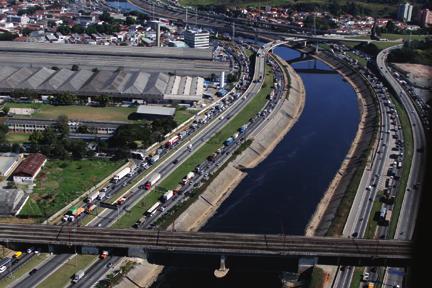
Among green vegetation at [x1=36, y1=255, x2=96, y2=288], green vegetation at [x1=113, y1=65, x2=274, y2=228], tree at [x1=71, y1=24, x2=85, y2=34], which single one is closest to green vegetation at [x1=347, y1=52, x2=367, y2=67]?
green vegetation at [x1=113, y1=65, x2=274, y2=228]

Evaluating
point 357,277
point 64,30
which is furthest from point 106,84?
point 357,277

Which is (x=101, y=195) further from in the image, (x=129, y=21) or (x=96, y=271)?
(x=129, y=21)

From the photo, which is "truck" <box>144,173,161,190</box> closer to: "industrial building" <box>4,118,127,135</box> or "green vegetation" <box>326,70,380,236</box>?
"industrial building" <box>4,118,127,135</box>

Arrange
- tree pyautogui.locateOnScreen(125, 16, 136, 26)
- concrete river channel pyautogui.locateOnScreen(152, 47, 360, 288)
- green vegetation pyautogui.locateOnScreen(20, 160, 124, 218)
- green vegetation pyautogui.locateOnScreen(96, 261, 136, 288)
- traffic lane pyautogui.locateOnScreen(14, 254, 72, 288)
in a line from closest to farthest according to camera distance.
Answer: traffic lane pyautogui.locateOnScreen(14, 254, 72, 288) < green vegetation pyautogui.locateOnScreen(96, 261, 136, 288) < concrete river channel pyautogui.locateOnScreen(152, 47, 360, 288) < green vegetation pyautogui.locateOnScreen(20, 160, 124, 218) < tree pyautogui.locateOnScreen(125, 16, 136, 26)

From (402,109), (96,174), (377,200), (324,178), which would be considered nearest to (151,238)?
(96,174)

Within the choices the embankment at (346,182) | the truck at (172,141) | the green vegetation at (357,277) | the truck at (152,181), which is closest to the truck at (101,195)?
the truck at (152,181)

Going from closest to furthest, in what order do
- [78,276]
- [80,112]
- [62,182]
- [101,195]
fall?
1. [78,276]
2. [101,195]
3. [62,182]
4. [80,112]
